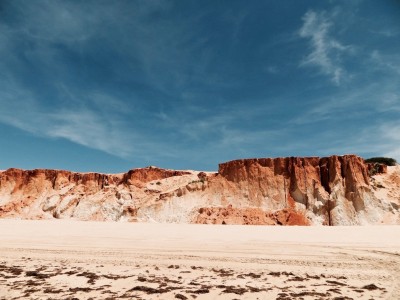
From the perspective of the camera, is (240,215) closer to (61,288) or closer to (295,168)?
(295,168)

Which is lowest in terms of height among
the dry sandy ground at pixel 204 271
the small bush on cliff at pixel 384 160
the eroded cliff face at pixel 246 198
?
the dry sandy ground at pixel 204 271

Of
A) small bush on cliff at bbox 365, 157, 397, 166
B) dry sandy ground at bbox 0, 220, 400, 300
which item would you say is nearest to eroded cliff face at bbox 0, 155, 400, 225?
dry sandy ground at bbox 0, 220, 400, 300

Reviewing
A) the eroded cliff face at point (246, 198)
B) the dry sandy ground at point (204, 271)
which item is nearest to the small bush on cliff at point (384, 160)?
the eroded cliff face at point (246, 198)

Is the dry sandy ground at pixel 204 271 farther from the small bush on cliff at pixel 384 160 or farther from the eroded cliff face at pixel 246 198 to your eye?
the small bush on cliff at pixel 384 160

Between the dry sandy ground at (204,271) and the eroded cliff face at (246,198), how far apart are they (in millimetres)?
26552

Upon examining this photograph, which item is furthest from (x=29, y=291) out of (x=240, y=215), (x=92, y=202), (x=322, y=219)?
(x=92, y=202)

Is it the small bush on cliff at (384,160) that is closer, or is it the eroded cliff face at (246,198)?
the eroded cliff face at (246,198)

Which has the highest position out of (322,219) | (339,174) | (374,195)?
(339,174)

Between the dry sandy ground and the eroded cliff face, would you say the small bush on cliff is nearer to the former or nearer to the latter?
the eroded cliff face

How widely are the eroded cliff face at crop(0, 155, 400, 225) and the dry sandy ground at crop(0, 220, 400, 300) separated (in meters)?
26.6

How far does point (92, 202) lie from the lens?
53625 mm

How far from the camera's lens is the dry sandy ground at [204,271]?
8.03 m

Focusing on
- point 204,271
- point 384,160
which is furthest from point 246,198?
point 384,160

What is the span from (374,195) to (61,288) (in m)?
43.4
